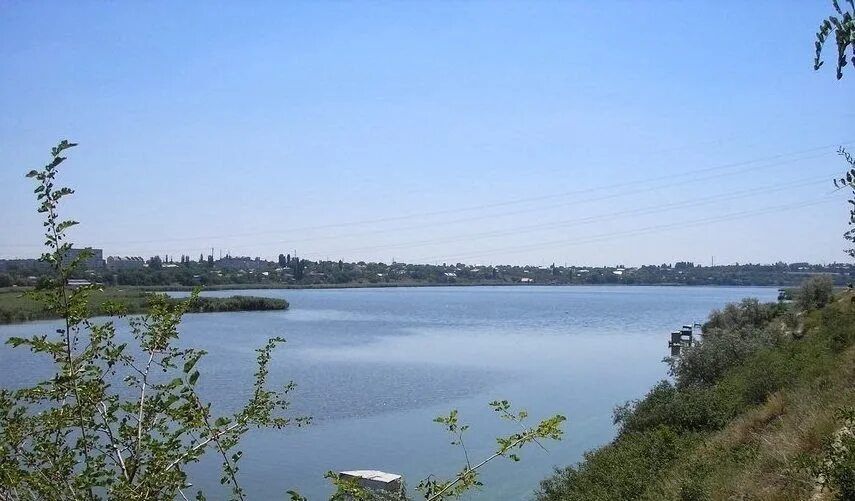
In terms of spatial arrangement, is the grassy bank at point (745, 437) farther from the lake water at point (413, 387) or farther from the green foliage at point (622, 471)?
the lake water at point (413, 387)

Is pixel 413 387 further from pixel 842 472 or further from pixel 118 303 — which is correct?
pixel 118 303

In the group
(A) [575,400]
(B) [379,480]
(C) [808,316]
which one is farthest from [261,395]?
(C) [808,316]

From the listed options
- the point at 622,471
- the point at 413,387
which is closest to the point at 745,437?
the point at 622,471

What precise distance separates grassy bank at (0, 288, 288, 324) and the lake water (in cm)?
449

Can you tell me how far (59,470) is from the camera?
4.37 metres

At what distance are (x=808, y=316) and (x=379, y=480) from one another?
29210 mm

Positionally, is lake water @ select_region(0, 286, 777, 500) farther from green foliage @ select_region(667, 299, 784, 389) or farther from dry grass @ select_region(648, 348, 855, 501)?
dry grass @ select_region(648, 348, 855, 501)

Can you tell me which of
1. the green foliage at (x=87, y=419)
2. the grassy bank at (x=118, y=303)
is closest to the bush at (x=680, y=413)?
the grassy bank at (x=118, y=303)

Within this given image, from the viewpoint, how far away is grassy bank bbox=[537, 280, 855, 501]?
838 centimetres

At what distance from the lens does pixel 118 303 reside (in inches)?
205

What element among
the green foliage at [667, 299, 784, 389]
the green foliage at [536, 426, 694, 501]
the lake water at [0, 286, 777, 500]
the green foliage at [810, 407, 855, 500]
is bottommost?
the lake water at [0, 286, 777, 500]

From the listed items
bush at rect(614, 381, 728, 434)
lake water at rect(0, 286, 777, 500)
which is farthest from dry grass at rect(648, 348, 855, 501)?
lake water at rect(0, 286, 777, 500)

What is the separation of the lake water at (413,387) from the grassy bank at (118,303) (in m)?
4.49

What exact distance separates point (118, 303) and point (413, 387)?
2905cm
